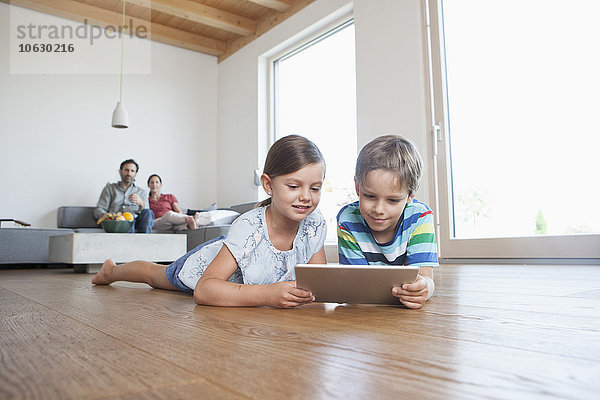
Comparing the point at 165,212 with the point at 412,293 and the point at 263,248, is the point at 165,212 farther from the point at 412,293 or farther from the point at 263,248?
the point at 412,293

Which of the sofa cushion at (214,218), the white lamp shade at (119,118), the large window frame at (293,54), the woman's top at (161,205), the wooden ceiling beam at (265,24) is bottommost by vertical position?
the sofa cushion at (214,218)

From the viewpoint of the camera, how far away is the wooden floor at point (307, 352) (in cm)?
51

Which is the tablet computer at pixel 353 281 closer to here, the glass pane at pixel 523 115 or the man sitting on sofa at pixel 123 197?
the glass pane at pixel 523 115

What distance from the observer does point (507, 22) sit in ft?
10.8

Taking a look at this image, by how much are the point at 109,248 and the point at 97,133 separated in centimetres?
263

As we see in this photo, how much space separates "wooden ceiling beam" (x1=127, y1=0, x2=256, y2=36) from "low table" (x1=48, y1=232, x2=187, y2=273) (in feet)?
9.21

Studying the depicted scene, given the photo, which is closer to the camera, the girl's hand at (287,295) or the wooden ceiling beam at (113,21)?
the girl's hand at (287,295)

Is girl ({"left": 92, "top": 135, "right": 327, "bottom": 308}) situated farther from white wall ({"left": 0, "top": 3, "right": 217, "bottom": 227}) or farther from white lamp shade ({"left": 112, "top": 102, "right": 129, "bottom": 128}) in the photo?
white wall ({"left": 0, "top": 3, "right": 217, "bottom": 227})

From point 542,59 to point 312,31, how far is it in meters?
2.46

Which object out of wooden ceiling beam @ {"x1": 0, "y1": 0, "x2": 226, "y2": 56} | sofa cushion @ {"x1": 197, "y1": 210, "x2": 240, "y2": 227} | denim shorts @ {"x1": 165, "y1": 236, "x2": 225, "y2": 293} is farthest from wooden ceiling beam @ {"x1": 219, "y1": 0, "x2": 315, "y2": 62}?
denim shorts @ {"x1": 165, "y1": 236, "x2": 225, "y2": 293}

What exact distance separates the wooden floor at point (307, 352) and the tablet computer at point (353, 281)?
0.04m

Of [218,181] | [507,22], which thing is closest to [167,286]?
[507,22]

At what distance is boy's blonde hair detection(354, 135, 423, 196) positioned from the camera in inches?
48.4

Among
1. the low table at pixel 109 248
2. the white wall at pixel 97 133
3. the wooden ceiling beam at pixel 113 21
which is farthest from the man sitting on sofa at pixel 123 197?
the wooden ceiling beam at pixel 113 21
